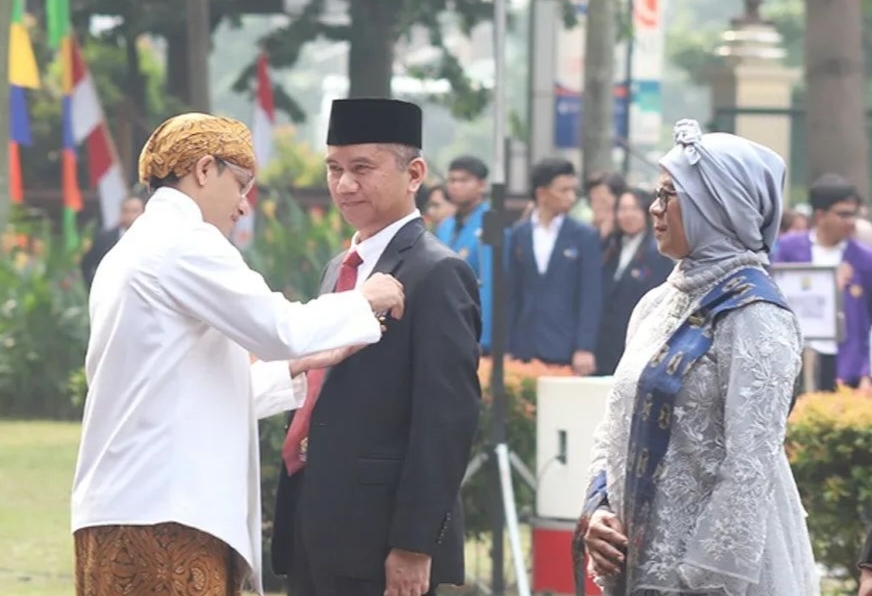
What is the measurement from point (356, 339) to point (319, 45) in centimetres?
2293

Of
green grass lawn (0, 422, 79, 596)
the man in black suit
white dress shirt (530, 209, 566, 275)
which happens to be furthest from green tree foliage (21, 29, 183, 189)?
the man in black suit

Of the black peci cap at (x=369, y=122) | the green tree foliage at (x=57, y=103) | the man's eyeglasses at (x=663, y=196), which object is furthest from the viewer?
the green tree foliage at (x=57, y=103)

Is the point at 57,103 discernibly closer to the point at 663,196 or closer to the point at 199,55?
the point at 199,55

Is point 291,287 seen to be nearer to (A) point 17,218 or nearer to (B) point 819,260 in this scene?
(B) point 819,260

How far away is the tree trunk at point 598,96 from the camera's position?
2297cm

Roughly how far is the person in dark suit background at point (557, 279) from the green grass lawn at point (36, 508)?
Result: 283 cm

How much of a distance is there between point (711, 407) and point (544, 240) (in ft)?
27.2

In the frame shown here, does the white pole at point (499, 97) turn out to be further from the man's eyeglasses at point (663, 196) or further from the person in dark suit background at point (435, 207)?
the person in dark suit background at point (435, 207)

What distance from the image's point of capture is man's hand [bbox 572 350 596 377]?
503 inches

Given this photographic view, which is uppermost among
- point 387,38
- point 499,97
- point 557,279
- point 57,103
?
point 387,38

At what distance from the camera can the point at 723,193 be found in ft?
16.2

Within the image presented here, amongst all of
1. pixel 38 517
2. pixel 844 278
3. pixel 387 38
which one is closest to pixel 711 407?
pixel 38 517

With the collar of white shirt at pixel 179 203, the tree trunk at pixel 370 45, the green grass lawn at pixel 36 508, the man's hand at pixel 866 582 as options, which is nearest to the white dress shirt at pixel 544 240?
the green grass lawn at pixel 36 508

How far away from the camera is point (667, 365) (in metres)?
4.93
